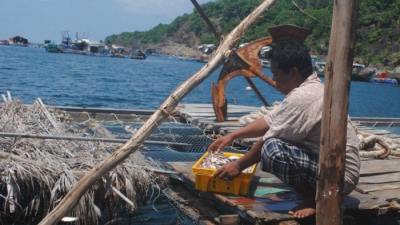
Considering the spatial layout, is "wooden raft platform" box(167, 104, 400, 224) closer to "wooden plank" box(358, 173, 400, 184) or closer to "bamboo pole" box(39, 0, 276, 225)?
"wooden plank" box(358, 173, 400, 184)

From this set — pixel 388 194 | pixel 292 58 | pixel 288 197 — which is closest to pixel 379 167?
pixel 388 194

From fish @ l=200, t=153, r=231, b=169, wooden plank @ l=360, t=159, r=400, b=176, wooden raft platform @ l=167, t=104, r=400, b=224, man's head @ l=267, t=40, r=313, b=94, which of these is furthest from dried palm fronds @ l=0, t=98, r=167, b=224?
wooden plank @ l=360, t=159, r=400, b=176

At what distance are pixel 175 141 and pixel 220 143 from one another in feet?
12.5

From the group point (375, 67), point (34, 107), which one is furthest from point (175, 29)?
point (34, 107)

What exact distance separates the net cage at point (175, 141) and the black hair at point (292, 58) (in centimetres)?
321

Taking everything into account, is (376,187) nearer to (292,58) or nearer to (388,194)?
(388,194)

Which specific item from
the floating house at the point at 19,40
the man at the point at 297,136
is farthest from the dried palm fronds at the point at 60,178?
the floating house at the point at 19,40

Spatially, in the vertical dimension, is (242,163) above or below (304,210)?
above

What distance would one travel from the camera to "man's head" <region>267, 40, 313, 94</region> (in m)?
3.86

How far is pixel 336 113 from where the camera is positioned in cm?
335

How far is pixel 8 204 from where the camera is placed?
4.92m

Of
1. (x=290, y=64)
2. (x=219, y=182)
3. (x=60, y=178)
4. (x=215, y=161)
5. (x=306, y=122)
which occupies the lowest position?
(x=60, y=178)

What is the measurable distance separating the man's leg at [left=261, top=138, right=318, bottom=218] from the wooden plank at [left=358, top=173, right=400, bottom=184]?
1.40 m

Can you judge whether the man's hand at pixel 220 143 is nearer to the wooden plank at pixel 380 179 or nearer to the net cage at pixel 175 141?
the wooden plank at pixel 380 179
